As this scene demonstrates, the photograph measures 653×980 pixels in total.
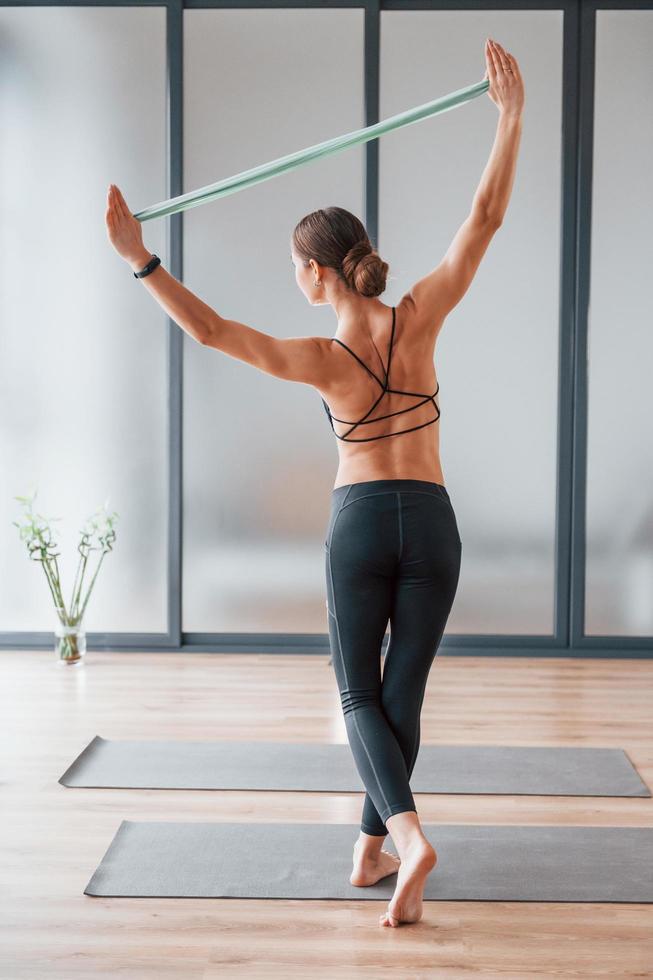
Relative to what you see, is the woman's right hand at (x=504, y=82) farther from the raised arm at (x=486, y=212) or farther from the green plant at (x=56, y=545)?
the green plant at (x=56, y=545)

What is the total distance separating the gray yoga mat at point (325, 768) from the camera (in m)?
2.50

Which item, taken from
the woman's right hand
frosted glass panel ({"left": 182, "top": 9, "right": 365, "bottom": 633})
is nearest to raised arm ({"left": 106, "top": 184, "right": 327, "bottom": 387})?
the woman's right hand

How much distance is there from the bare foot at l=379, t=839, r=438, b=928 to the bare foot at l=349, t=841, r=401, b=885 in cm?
14

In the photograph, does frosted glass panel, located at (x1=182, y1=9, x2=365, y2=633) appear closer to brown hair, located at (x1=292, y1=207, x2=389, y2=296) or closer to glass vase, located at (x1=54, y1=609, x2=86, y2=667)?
glass vase, located at (x1=54, y1=609, x2=86, y2=667)

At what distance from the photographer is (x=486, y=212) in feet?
5.95

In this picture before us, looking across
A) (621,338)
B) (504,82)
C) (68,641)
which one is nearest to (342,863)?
(504,82)

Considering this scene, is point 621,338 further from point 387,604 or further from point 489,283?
point 387,604

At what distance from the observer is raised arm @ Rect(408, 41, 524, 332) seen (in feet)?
5.96

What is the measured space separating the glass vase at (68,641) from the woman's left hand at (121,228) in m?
2.36

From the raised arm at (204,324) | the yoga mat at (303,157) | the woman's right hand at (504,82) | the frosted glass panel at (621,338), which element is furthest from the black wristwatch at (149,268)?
the frosted glass panel at (621,338)

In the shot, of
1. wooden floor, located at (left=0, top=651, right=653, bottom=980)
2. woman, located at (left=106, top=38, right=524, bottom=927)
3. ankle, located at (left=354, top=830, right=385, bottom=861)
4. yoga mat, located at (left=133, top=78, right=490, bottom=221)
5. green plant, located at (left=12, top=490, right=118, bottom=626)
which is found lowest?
wooden floor, located at (left=0, top=651, right=653, bottom=980)

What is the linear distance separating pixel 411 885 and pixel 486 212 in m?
1.26

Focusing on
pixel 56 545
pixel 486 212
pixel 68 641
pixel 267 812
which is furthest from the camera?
pixel 56 545

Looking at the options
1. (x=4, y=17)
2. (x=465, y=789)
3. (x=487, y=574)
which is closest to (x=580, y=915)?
(x=465, y=789)
